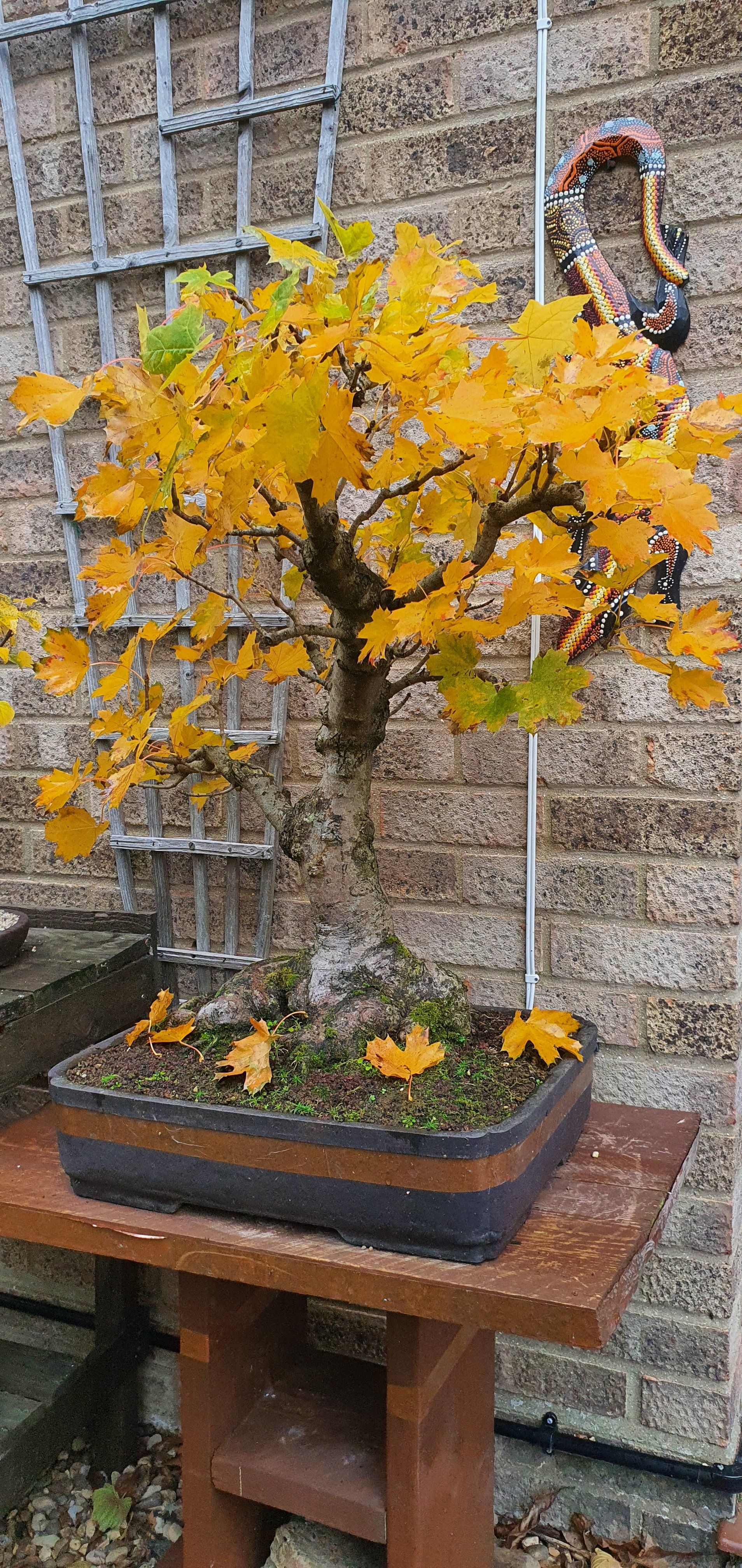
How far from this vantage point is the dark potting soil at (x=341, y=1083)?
3.07 feet

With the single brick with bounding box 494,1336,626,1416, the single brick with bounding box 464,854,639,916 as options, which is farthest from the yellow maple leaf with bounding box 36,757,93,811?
the single brick with bounding box 494,1336,626,1416

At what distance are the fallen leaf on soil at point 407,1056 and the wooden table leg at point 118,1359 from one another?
94 centimetres

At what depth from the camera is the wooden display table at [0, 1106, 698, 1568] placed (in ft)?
2.88

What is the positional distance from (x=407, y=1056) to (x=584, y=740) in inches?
24.9

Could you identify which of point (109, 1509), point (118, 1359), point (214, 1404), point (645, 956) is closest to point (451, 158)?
point (645, 956)

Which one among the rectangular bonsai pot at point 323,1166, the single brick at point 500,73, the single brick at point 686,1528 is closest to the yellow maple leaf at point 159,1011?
the rectangular bonsai pot at point 323,1166

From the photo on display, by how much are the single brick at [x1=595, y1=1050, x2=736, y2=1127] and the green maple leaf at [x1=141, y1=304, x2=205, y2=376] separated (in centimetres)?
112

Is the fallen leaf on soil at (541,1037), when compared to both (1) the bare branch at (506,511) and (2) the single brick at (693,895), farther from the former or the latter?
(1) the bare branch at (506,511)

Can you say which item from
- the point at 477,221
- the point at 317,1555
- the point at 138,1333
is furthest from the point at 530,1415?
the point at 477,221

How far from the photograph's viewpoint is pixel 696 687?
3.26ft

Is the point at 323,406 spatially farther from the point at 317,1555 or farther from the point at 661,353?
the point at 317,1555

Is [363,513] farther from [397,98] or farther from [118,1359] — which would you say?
[118,1359]

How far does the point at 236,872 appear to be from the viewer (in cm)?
166

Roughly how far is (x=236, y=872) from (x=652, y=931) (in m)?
0.67
